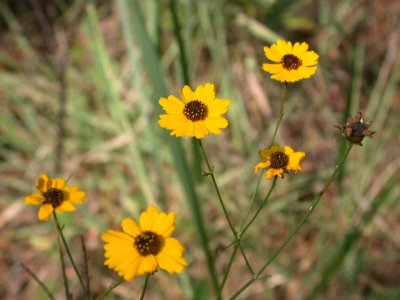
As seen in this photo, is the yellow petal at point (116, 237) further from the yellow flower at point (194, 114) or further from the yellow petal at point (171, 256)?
the yellow flower at point (194, 114)

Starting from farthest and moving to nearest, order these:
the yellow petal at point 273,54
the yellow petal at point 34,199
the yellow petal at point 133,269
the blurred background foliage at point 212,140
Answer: the blurred background foliage at point 212,140 < the yellow petal at point 273,54 < the yellow petal at point 34,199 < the yellow petal at point 133,269

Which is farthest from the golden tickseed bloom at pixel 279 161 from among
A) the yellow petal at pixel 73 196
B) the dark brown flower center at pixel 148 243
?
the yellow petal at pixel 73 196

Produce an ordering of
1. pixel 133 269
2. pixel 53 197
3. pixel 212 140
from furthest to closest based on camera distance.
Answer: pixel 212 140
pixel 53 197
pixel 133 269

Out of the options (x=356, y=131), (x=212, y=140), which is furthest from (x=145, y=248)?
(x=212, y=140)

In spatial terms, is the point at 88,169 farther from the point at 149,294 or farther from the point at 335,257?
the point at 335,257

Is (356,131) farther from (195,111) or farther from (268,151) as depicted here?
(195,111)

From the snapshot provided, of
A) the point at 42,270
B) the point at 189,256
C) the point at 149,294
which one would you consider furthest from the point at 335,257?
the point at 42,270

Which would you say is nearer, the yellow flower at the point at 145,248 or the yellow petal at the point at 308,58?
the yellow flower at the point at 145,248
